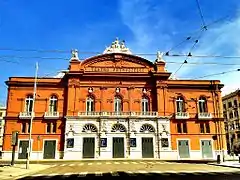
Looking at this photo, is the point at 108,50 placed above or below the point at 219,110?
above

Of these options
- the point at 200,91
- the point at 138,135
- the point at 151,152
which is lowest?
the point at 151,152

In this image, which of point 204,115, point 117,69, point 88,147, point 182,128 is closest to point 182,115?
point 182,128

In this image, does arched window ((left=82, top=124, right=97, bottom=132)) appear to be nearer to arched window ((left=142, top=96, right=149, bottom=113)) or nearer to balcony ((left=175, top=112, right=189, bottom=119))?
arched window ((left=142, top=96, right=149, bottom=113))

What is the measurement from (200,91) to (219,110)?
4.50 meters

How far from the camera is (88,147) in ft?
139

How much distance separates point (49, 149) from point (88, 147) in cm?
621

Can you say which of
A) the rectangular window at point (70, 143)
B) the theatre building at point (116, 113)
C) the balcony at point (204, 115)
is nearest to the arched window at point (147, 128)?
the theatre building at point (116, 113)

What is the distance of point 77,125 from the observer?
140ft

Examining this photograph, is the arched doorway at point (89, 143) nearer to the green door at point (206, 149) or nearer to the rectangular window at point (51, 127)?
the rectangular window at point (51, 127)

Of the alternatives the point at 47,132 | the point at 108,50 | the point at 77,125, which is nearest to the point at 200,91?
the point at 108,50

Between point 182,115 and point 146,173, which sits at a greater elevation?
point 182,115

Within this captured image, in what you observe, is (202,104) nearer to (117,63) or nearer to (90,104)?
(117,63)

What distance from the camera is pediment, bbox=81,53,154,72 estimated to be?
46938 millimetres

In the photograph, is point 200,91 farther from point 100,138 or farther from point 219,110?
point 100,138
